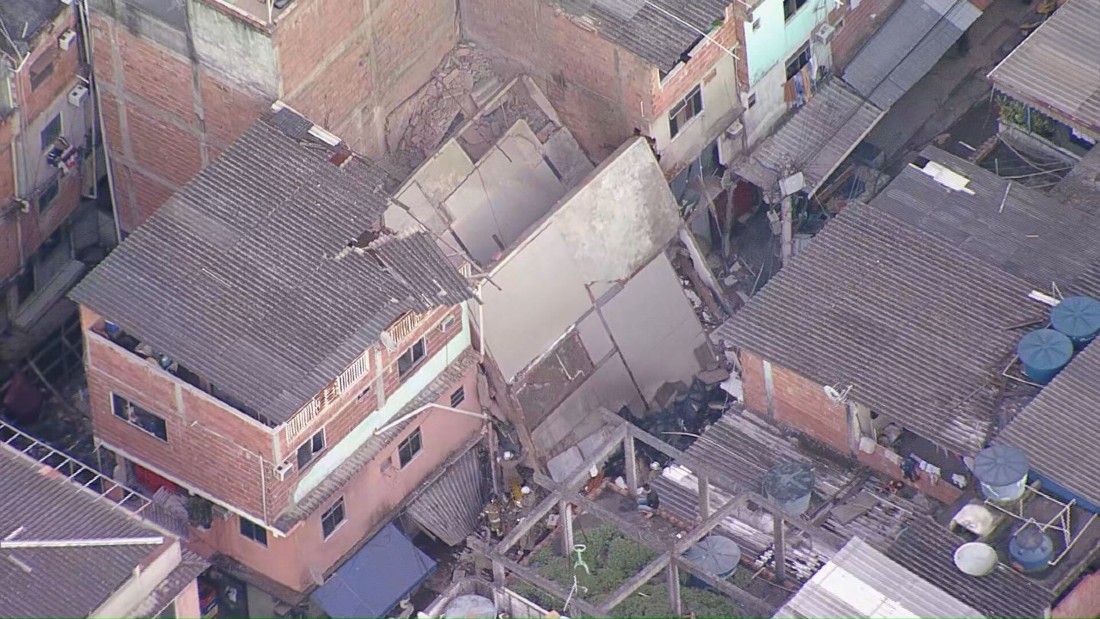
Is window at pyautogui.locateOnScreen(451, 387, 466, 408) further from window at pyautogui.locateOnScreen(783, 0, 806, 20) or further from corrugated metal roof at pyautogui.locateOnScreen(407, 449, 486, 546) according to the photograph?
window at pyautogui.locateOnScreen(783, 0, 806, 20)

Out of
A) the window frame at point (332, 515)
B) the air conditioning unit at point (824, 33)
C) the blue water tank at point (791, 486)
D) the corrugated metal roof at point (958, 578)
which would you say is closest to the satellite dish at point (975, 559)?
the corrugated metal roof at point (958, 578)

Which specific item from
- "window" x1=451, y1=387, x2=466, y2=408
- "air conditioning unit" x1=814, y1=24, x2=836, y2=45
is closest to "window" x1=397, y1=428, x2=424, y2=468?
"window" x1=451, y1=387, x2=466, y2=408

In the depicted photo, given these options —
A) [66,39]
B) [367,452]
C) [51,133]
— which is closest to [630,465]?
[367,452]

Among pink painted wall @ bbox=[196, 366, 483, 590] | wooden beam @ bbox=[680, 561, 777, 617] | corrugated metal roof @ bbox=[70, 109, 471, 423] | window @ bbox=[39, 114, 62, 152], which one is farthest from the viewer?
window @ bbox=[39, 114, 62, 152]

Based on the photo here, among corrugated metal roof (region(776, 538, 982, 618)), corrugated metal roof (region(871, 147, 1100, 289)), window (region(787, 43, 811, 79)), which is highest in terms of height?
window (region(787, 43, 811, 79))

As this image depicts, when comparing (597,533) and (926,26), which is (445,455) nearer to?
(597,533)

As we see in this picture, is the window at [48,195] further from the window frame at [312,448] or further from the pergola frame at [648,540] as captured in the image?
the pergola frame at [648,540]
